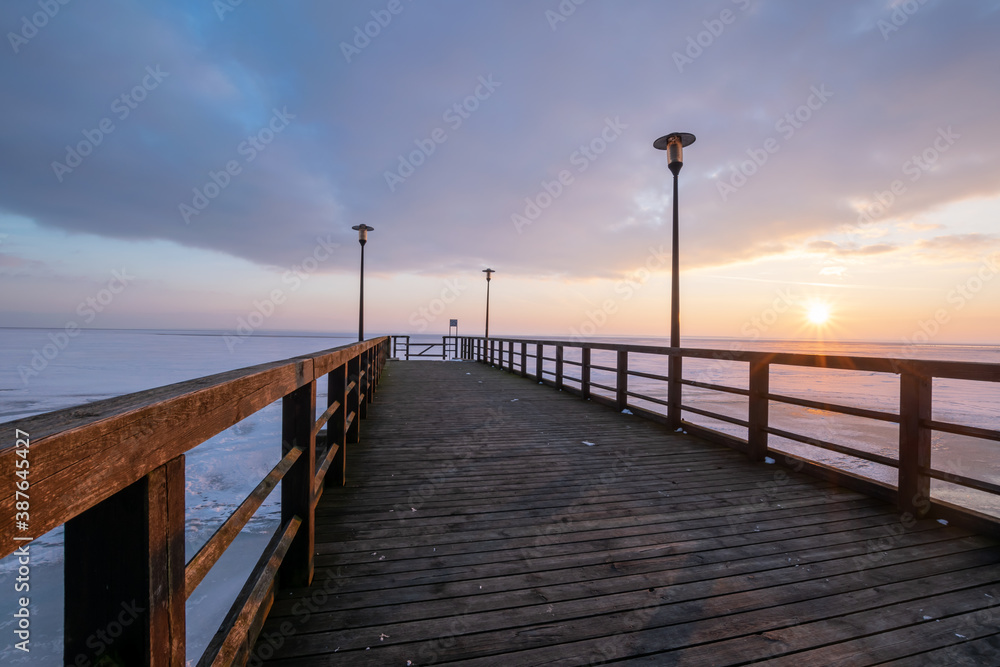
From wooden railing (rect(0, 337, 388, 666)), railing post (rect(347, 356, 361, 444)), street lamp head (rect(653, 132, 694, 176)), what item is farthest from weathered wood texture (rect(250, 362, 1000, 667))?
street lamp head (rect(653, 132, 694, 176))

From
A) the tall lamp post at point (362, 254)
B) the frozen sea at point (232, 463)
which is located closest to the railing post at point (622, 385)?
the frozen sea at point (232, 463)

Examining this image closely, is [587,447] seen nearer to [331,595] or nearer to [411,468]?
[411,468]

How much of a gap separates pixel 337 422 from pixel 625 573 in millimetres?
2135

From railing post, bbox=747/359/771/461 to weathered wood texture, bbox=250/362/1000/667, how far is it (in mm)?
169

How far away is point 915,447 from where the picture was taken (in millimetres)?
3035

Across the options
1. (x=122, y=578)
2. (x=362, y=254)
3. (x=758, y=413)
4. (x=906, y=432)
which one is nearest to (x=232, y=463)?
(x=362, y=254)

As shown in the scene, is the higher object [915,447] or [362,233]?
[362,233]

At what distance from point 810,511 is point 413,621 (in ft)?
9.14

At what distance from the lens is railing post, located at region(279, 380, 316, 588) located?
82.0 inches

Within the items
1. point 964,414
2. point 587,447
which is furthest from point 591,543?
point 964,414

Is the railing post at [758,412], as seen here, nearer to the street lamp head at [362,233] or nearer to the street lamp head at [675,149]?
the street lamp head at [675,149]

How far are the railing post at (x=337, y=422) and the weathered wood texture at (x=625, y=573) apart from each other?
0.17 meters

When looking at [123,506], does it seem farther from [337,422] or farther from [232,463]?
[232,463]

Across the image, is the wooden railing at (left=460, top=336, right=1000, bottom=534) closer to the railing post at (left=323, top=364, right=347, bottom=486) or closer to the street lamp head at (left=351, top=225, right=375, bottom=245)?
the railing post at (left=323, top=364, right=347, bottom=486)
